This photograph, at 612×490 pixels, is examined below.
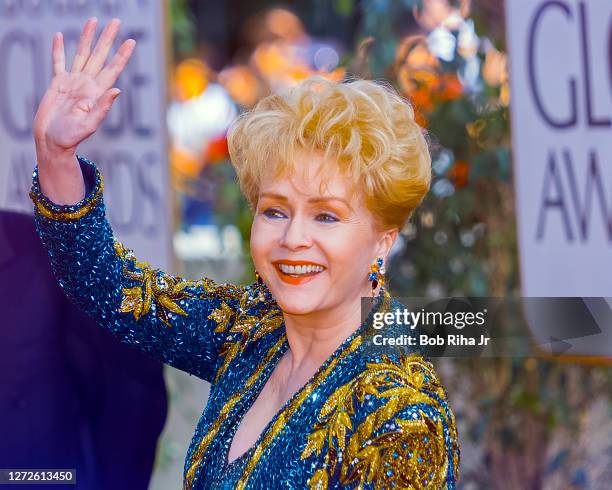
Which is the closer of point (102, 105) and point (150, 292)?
point (102, 105)

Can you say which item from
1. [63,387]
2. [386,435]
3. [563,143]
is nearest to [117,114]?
[63,387]

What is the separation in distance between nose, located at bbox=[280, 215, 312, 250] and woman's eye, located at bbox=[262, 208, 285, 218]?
0.14 feet

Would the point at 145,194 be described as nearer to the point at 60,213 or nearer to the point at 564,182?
the point at 60,213

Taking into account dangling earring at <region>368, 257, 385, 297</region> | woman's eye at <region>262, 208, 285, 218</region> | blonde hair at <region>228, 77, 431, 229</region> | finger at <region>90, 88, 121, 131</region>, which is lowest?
dangling earring at <region>368, 257, 385, 297</region>

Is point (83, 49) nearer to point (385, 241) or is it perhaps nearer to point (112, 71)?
point (112, 71)

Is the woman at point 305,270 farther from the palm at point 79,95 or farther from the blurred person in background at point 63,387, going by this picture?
the blurred person in background at point 63,387

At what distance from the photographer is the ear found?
5.18ft

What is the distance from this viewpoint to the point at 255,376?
1666 millimetres

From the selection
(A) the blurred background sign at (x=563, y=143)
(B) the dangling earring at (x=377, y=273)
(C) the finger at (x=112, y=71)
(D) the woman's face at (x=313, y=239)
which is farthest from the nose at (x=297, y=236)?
(A) the blurred background sign at (x=563, y=143)

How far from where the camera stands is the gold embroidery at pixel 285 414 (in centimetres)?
151

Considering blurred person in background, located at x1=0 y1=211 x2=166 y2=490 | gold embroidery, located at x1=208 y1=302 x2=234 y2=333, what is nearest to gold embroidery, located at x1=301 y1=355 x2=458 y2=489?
gold embroidery, located at x1=208 y1=302 x2=234 y2=333

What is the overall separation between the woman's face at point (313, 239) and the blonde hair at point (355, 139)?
0.07 ft

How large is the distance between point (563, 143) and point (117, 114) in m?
0.94

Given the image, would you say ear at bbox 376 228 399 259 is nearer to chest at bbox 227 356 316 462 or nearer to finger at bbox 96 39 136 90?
chest at bbox 227 356 316 462
